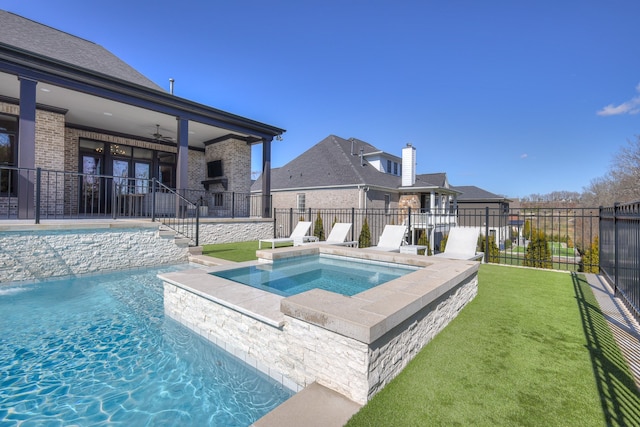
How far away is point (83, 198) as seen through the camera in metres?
11.9

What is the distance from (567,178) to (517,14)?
39.0 m

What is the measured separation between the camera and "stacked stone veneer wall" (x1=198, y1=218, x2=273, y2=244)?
1066cm

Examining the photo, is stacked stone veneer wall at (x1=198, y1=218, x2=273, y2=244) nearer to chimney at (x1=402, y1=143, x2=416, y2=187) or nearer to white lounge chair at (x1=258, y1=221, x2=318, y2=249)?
white lounge chair at (x1=258, y1=221, x2=318, y2=249)

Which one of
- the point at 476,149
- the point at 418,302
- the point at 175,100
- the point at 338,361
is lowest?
the point at 338,361

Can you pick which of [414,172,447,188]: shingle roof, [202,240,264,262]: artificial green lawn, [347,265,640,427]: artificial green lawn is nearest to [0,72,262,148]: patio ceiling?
[202,240,264,262]: artificial green lawn

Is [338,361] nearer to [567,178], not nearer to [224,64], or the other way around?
[224,64]

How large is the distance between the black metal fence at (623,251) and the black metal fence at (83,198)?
9.25 meters

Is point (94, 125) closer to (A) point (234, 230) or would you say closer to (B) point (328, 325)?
(A) point (234, 230)

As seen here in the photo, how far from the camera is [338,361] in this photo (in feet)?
7.61

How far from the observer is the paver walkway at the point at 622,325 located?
2811 millimetres

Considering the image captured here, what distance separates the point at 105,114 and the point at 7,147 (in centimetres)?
314

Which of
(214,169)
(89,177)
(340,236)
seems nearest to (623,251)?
(340,236)

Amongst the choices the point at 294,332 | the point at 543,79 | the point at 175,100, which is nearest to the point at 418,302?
the point at 294,332

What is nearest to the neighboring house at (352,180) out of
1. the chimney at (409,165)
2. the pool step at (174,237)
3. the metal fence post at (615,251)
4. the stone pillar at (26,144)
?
the chimney at (409,165)
